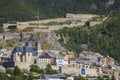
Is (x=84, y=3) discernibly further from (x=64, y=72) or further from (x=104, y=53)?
(x=64, y=72)

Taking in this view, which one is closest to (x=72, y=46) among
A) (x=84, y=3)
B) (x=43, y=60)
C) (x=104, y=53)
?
(x=104, y=53)

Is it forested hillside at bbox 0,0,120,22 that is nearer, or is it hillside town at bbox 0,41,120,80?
hillside town at bbox 0,41,120,80

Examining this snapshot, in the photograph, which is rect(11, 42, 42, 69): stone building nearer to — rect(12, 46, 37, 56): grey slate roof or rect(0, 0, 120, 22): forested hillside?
rect(12, 46, 37, 56): grey slate roof

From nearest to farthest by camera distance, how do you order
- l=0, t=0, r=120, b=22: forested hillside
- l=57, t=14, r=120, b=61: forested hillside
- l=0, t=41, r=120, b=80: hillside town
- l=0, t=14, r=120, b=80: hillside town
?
l=0, t=14, r=120, b=80: hillside town
l=0, t=41, r=120, b=80: hillside town
l=57, t=14, r=120, b=61: forested hillside
l=0, t=0, r=120, b=22: forested hillside

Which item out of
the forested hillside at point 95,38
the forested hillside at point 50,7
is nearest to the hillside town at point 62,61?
the forested hillside at point 95,38

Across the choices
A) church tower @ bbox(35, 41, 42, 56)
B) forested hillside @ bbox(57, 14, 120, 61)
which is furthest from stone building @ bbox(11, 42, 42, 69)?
forested hillside @ bbox(57, 14, 120, 61)

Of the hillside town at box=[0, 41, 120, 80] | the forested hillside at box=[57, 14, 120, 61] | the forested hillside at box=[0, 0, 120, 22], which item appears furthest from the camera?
the forested hillside at box=[0, 0, 120, 22]

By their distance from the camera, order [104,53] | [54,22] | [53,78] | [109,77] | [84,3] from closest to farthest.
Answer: [53,78] → [109,77] → [104,53] → [54,22] → [84,3]

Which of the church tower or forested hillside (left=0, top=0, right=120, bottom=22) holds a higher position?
forested hillside (left=0, top=0, right=120, bottom=22)
